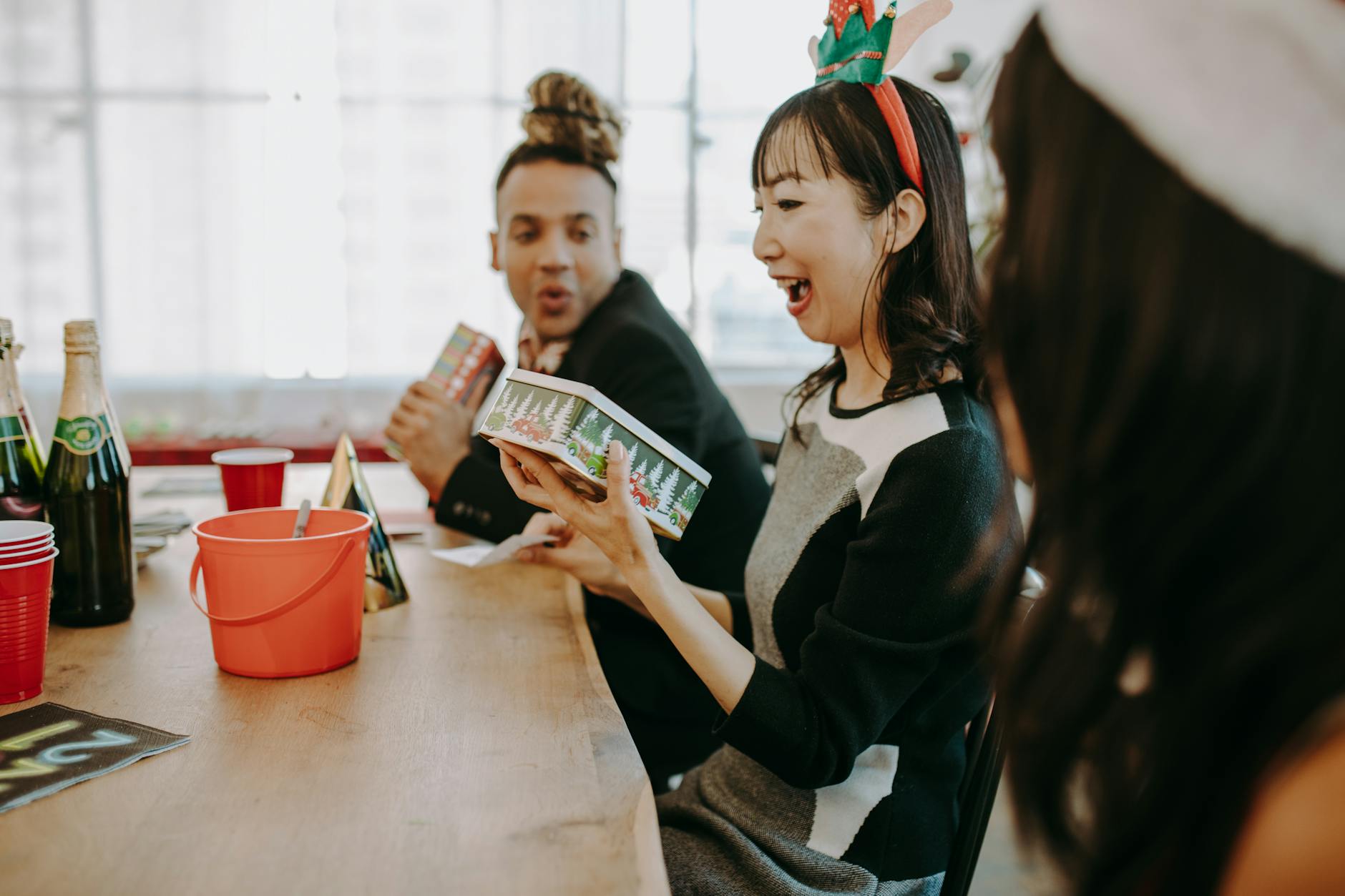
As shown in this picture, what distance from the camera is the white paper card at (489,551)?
1251 mm

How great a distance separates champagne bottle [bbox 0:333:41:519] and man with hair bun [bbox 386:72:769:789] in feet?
1.83

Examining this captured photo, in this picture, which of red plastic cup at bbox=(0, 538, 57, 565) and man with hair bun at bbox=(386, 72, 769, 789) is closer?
red plastic cup at bbox=(0, 538, 57, 565)

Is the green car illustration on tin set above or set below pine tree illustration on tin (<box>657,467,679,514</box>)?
above

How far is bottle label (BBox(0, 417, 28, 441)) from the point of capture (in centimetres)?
103

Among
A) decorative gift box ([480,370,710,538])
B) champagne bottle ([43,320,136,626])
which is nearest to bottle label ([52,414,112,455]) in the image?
champagne bottle ([43,320,136,626])

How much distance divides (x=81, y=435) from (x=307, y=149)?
8.59ft

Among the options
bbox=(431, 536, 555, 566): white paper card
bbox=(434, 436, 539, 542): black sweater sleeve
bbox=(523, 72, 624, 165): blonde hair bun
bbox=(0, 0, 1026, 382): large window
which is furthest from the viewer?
bbox=(0, 0, 1026, 382): large window

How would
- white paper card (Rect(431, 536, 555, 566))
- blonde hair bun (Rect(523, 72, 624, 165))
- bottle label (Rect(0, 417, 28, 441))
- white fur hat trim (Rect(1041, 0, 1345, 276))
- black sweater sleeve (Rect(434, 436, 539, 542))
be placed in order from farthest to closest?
blonde hair bun (Rect(523, 72, 624, 165)) → black sweater sleeve (Rect(434, 436, 539, 542)) → white paper card (Rect(431, 536, 555, 566)) → bottle label (Rect(0, 417, 28, 441)) → white fur hat trim (Rect(1041, 0, 1345, 276))

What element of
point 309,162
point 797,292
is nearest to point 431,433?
point 797,292

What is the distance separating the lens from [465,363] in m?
1.64

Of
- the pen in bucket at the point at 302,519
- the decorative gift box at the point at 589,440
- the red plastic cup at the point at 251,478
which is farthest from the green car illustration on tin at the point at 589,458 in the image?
the red plastic cup at the point at 251,478

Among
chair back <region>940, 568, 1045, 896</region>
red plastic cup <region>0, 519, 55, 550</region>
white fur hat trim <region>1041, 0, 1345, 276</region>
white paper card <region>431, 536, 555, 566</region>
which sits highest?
white fur hat trim <region>1041, 0, 1345, 276</region>

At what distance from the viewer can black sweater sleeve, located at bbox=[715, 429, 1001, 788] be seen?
0.90 m

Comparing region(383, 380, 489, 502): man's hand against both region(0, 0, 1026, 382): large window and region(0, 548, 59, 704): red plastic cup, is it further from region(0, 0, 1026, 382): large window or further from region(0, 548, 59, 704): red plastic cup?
region(0, 0, 1026, 382): large window
